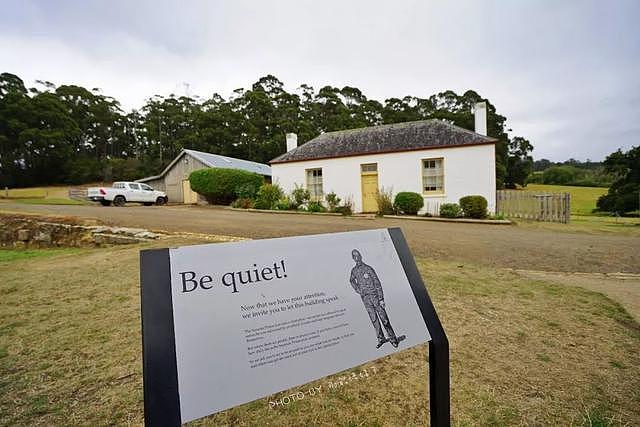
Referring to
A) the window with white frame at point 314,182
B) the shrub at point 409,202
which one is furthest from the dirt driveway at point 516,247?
the window with white frame at point 314,182

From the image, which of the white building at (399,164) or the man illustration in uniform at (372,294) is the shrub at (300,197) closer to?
the white building at (399,164)

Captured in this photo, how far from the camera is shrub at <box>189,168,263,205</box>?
20.1m

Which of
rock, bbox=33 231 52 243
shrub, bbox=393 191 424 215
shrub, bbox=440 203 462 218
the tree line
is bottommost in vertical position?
rock, bbox=33 231 52 243

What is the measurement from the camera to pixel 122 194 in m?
19.5

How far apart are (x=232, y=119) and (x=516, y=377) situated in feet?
149

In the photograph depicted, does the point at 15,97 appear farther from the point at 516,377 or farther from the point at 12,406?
the point at 516,377

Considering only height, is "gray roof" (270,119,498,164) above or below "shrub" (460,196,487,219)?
above

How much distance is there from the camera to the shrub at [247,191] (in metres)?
19.1

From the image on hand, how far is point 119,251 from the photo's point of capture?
6.70 m

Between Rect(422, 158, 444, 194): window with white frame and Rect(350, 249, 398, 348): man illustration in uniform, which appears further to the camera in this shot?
Rect(422, 158, 444, 194): window with white frame

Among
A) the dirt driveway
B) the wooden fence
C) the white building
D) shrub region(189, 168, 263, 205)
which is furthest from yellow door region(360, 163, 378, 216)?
shrub region(189, 168, 263, 205)

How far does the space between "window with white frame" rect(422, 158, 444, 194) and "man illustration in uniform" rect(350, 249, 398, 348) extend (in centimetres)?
1420

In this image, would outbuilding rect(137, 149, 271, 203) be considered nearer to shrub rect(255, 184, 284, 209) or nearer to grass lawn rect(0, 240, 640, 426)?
shrub rect(255, 184, 284, 209)

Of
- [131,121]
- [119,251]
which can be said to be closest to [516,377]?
[119,251]
